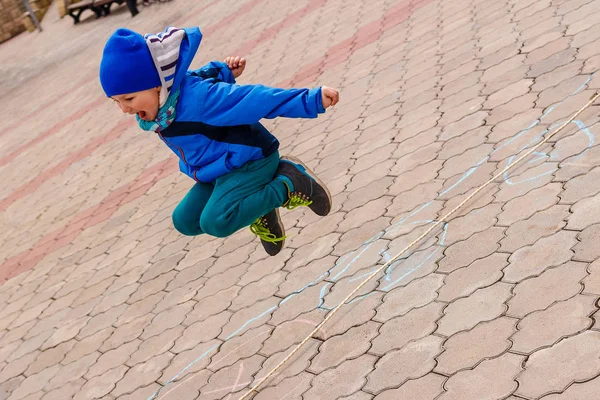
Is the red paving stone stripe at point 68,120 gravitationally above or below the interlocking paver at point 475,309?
above

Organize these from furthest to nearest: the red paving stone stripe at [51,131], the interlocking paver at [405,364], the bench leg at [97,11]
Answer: the bench leg at [97,11], the red paving stone stripe at [51,131], the interlocking paver at [405,364]

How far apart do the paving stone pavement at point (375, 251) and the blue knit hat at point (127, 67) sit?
1.37 meters

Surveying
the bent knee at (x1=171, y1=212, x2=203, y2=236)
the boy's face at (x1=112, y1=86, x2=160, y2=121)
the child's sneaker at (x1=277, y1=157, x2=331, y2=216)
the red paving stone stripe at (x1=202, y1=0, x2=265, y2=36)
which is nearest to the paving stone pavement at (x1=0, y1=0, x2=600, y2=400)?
the child's sneaker at (x1=277, y1=157, x2=331, y2=216)

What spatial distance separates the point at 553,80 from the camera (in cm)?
502

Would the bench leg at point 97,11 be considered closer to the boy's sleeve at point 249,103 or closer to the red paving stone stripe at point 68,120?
the red paving stone stripe at point 68,120

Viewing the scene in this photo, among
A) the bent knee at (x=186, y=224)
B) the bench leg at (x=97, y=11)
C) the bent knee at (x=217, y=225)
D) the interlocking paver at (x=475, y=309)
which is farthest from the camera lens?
the bench leg at (x=97, y=11)

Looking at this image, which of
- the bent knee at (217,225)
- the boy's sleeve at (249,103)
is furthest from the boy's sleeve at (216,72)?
the bent knee at (217,225)

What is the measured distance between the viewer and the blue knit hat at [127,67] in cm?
330

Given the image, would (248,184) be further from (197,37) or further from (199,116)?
(197,37)

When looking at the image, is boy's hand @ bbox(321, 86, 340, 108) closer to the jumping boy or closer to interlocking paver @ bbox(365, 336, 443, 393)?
the jumping boy

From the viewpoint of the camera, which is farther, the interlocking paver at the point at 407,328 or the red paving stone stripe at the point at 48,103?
→ the red paving stone stripe at the point at 48,103

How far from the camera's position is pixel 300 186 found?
150 inches

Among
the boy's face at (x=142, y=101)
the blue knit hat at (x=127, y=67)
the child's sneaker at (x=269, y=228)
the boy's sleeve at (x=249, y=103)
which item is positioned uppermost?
the blue knit hat at (x=127, y=67)

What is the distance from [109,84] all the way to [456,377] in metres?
1.82
